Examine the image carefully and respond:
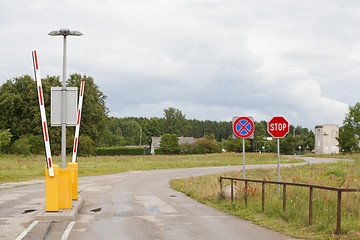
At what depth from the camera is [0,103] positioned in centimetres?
6384

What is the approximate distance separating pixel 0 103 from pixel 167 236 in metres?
61.9

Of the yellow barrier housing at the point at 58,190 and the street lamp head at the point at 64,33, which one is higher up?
the street lamp head at the point at 64,33

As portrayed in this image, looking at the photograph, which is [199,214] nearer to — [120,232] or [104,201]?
[120,232]

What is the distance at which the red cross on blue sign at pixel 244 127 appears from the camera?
16109 millimetres

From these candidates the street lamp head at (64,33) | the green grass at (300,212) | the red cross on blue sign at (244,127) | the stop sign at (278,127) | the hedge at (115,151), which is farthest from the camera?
the hedge at (115,151)

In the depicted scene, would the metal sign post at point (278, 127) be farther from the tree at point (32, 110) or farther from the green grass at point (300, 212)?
the tree at point (32, 110)

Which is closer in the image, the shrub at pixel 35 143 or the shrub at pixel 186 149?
the shrub at pixel 35 143

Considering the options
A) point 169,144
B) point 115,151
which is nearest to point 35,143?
point 115,151

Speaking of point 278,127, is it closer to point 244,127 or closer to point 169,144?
point 244,127

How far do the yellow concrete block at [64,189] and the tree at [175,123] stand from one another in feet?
434

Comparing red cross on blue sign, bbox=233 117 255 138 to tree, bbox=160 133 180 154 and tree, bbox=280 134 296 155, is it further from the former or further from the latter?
tree, bbox=280 134 296 155

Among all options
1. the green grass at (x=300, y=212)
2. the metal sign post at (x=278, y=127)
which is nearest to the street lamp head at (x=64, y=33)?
the metal sign post at (x=278, y=127)

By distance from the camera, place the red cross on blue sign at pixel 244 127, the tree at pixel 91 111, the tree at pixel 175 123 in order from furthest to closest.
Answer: the tree at pixel 175 123
the tree at pixel 91 111
the red cross on blue sign at pixel 244 127

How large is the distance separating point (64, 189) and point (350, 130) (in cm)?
8785
